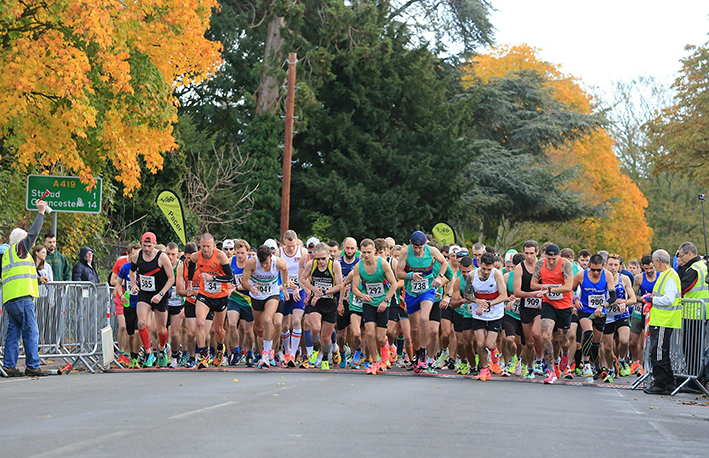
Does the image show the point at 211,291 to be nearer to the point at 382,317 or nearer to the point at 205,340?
the point at 205,340

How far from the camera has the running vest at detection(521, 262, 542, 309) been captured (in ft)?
52.8

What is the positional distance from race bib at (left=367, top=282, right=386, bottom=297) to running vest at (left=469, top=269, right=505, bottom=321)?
143cm

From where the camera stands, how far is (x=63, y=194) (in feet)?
60.3

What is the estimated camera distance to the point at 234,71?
40312 mm

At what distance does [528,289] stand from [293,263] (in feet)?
Answer: 13.4

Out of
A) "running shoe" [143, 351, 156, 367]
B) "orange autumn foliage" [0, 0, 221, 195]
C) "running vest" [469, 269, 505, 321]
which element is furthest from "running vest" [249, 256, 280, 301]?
"orange autumn foliage" [0, 0, 221, 195]

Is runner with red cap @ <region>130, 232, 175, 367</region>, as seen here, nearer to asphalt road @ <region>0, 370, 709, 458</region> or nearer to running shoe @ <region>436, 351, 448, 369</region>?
asphalt road @ <region>0, 370, 709, 458</region>

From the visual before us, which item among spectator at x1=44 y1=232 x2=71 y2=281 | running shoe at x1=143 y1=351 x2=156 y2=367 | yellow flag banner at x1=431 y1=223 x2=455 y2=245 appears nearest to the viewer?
running shoe at x1=143 y1=351 x2=156 y2=367

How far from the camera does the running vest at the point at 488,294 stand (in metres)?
16.1

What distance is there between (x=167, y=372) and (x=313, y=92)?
851 inches

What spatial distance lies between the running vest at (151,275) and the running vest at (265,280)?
4.52ft

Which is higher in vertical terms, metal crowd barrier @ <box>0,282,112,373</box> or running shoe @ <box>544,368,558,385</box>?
metal crowd barrier @ <box>0,282,112,373</box>

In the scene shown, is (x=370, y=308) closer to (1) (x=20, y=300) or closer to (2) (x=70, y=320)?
(2) (x=70, y=320)

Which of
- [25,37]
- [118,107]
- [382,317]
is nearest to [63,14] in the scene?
[25,37]
